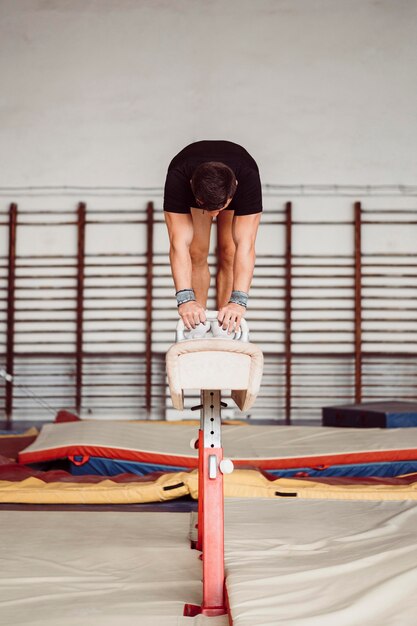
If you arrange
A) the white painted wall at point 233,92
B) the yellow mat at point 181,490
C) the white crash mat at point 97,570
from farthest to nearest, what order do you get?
the white painted wall at point 233,92 < the yellow mat at point 181,490 < the white crash mat at point 97,570

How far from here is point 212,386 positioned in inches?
64.1

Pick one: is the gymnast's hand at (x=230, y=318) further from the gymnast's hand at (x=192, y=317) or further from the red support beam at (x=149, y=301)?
the red support beam at (x=149, y=301)

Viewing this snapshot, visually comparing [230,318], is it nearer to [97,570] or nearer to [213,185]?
[213,185]

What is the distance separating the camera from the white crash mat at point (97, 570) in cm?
160

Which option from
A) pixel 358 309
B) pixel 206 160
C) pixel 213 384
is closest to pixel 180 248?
pixel 206 160

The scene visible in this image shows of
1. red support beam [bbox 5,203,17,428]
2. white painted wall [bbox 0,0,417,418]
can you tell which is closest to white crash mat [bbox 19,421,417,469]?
red support beam [bbox 5,203,17,428]

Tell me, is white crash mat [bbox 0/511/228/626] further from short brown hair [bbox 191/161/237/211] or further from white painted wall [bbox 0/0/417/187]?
white painted wall [bbox 0/0/417/187]

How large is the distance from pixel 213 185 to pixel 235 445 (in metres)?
2.15

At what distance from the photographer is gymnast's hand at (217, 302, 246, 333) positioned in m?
2.03

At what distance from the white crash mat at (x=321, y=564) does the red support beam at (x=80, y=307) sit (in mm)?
5159

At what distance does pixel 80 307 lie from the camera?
757 centimetres

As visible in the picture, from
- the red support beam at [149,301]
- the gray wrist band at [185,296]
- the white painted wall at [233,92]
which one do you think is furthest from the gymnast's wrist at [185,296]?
the white painted wall at [233,92]

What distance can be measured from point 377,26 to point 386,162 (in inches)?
63.2

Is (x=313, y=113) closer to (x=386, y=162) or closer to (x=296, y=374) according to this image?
(x=386, y=162)
